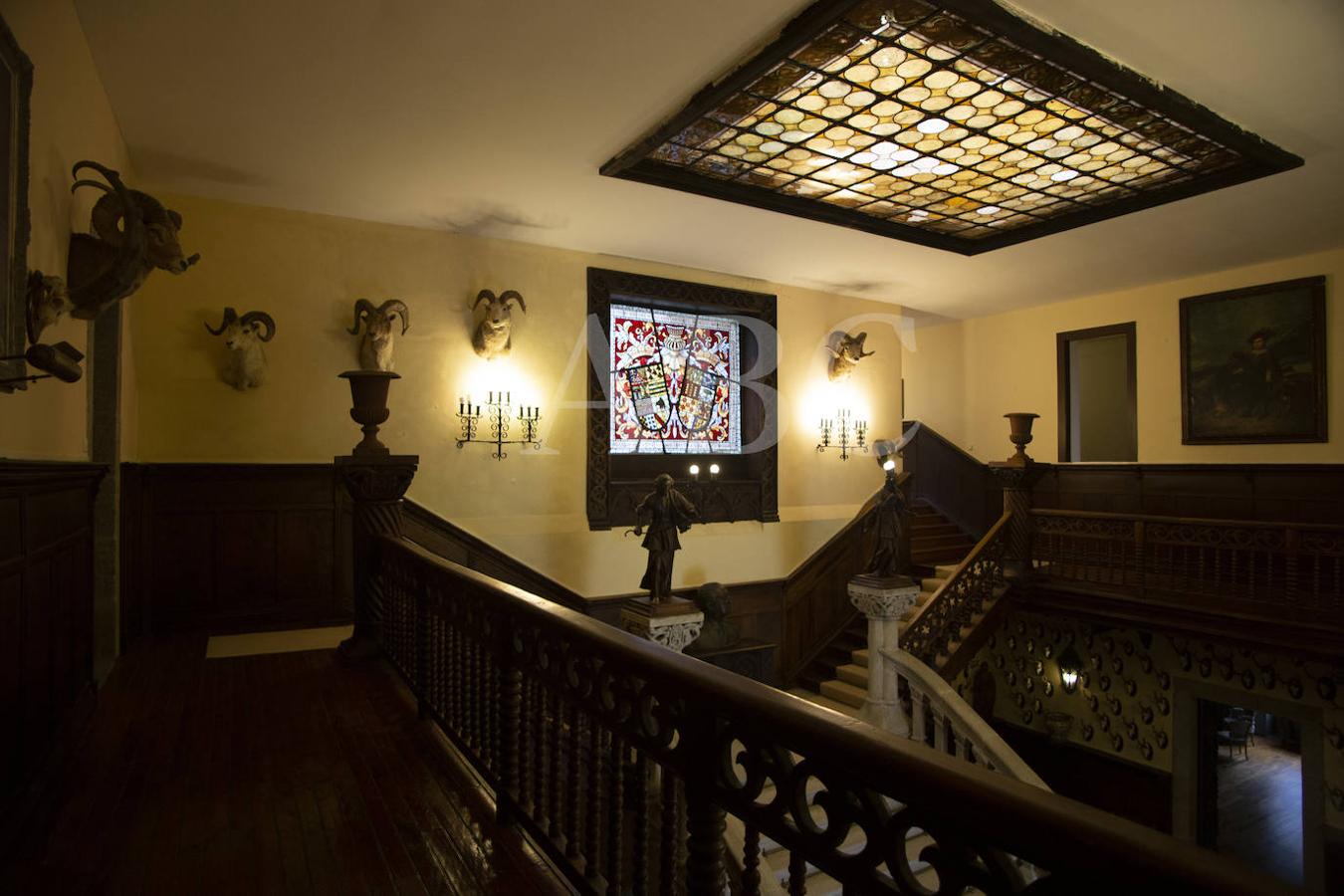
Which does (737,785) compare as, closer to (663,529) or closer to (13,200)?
(13,200)

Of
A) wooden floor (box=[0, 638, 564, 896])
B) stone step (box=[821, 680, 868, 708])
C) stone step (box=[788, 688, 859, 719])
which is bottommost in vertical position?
stone step (box=[788, 688, 859, 719])

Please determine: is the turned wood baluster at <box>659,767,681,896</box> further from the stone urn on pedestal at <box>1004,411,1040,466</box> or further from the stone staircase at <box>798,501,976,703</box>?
the stone urn on pedestal at <box>1004,411,1040,466</box>

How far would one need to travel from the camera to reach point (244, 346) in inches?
Result: 259

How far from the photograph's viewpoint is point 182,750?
11.7 ft

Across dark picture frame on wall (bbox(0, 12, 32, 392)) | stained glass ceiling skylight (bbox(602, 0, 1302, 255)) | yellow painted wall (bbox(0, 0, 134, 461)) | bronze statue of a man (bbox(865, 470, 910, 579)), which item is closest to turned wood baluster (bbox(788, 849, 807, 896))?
dark picture frame on wall (bbox(0, 12, 32, 392))

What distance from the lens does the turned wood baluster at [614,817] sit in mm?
2088

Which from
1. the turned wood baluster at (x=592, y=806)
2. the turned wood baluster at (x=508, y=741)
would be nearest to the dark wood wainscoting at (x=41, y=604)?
the turned wood baluster at (x=508, y=741)

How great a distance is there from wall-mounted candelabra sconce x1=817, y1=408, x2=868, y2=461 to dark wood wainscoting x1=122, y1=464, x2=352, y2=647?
6133mm

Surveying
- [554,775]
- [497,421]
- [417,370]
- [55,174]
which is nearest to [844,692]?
[497,421]

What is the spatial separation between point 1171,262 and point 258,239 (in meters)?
9.89

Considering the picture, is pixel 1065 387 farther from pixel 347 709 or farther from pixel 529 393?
pixel 347 709

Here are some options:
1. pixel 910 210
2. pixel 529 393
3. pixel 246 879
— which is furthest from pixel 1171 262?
pixel 246 879

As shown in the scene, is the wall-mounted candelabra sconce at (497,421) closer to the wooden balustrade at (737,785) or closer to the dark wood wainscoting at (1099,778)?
the wooden balustrade at (737,785)

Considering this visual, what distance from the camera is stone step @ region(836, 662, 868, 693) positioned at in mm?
9078
